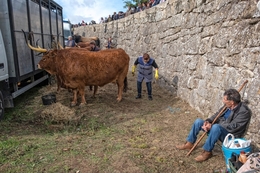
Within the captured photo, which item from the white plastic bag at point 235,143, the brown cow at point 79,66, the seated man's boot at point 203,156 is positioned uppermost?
the brown cow at point 79,66

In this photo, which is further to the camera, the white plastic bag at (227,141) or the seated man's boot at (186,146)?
the seated man's boot at (186,146)

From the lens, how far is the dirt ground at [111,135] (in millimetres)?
3584

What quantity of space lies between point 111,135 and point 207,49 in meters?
2.91

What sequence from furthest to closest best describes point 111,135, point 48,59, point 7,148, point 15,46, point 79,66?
point 48,59
point 79,66
point 15,46
point 111,135
point 7,148

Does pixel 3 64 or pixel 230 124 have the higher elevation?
pixel 3 64

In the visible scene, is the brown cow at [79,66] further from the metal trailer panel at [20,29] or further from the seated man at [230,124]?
the seated man at [230,124]

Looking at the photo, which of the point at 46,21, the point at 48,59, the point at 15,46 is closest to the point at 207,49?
the point at 48,59

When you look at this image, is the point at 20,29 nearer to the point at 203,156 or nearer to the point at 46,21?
the point at 46,21

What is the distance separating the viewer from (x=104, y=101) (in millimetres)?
7020

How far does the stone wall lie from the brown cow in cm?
202

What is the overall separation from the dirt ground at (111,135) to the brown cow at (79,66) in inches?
25.0

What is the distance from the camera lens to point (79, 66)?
6.33 meters

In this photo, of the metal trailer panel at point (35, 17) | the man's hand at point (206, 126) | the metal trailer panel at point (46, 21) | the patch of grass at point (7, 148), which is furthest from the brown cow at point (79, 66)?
the man's hand at point (206, 126)

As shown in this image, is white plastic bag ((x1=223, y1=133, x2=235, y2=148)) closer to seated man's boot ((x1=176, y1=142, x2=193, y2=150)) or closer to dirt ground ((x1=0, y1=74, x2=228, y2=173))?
dirt ground ((x1=0, y1=74, x2=228, y2=173))
